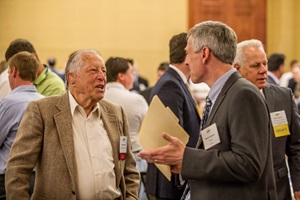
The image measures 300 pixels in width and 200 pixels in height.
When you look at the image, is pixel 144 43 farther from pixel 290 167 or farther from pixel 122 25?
pixel 290 167

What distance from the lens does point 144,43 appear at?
40.5ft

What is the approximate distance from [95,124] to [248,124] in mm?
1089

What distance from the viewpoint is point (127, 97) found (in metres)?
5.27

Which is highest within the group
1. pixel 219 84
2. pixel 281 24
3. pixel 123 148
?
pixel 219 84

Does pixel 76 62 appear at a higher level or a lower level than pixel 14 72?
higher

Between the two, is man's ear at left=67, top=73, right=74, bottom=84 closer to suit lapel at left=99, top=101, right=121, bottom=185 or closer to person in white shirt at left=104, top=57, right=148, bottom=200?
suit lapel at left=99, top=101, right=121, bottom=185

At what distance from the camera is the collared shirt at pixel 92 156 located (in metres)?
3.21

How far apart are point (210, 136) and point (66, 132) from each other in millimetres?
909

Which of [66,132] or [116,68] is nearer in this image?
[66,132]

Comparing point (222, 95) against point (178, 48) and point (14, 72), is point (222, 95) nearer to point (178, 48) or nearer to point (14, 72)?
point (178, 48)

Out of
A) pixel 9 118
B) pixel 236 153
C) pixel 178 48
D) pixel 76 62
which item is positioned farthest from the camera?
pixel 178 48

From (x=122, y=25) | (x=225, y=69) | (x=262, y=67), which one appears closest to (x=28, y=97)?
(x=262, y=67)

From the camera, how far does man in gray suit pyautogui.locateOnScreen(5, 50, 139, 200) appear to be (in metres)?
3.18

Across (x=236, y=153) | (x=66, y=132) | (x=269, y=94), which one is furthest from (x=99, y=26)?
(x=236, y=153)
